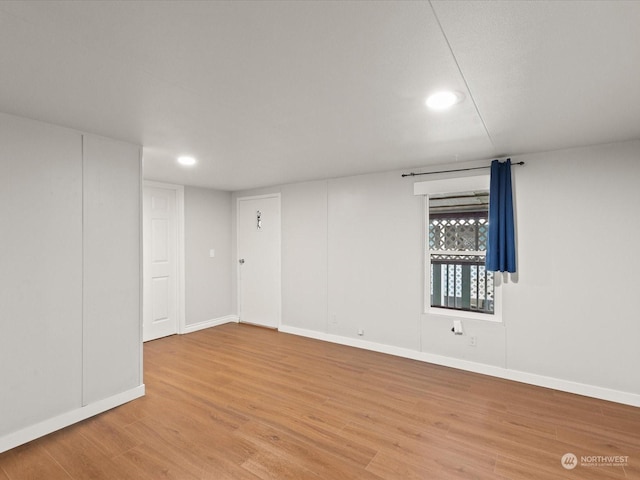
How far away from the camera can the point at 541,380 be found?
10.7ft

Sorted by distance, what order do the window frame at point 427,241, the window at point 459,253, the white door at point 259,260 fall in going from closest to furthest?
the window frame at point 427,241, the window at point 459,253, the white door at point 259,260

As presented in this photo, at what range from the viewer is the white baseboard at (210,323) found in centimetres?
519

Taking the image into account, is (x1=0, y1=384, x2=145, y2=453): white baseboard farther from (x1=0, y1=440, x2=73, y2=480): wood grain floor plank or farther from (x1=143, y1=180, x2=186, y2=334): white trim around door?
(x1=143, y1=180, x2=186, y2=334): white trim around door

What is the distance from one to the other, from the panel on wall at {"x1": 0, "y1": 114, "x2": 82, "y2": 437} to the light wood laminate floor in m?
0.35

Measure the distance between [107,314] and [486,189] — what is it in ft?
12.6

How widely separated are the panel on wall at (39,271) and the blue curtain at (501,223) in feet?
12.2

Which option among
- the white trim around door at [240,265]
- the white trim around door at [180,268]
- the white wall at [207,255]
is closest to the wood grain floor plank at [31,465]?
the white trim around door at [180,268]

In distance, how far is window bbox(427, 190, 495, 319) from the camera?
12.5 feet

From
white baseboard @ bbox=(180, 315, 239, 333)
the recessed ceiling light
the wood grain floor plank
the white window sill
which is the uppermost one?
the recessed ceiling light

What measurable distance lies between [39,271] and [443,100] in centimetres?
303

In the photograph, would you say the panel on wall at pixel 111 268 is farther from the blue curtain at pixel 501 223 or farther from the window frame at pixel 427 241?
the blue curtain at pixel 501 223

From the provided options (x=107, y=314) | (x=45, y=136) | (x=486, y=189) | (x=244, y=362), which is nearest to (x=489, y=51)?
(x=486, y=189)

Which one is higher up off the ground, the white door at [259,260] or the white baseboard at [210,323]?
the white door at [259,260]

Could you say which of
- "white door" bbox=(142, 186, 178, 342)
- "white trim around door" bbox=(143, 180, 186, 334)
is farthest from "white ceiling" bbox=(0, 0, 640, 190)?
"white trim around door" bbox=(143, 180, 186, 334)
